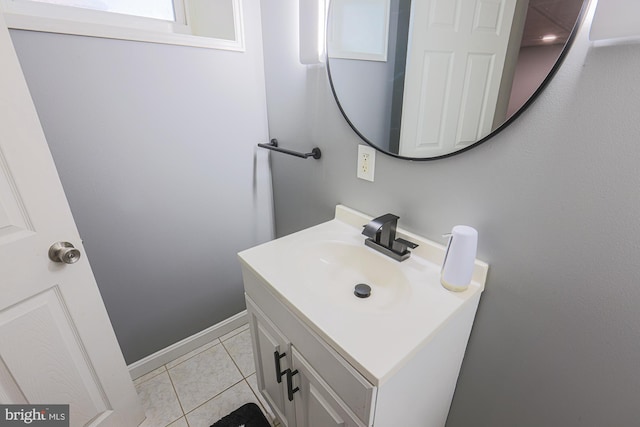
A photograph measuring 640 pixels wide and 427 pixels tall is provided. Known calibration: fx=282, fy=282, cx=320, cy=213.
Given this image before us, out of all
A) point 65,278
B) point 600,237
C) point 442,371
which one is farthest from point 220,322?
point 600,237

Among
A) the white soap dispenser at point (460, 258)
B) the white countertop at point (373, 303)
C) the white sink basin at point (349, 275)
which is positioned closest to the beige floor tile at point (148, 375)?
the white countertop at point (373, 303)

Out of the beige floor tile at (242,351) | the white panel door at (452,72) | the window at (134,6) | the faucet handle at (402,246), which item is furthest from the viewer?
the beige floor tile at (242,351)

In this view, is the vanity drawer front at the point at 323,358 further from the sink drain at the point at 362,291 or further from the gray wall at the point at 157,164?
the gray wall at the point at 157,164

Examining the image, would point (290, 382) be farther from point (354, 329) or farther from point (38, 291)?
point (38, 291)

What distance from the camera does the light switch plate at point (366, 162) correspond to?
42.4 inches

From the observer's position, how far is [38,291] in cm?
88

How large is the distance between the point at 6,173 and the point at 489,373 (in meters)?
1.54

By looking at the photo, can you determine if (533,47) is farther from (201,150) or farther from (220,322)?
(220,322)

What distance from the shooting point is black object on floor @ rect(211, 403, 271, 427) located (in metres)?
1.30

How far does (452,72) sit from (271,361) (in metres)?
1.16

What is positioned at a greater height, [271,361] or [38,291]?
[38,291]

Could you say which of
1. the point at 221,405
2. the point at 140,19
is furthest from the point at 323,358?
the point at 140,19

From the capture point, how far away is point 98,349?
107 cm

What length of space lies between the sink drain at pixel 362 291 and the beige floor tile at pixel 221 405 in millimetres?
929
